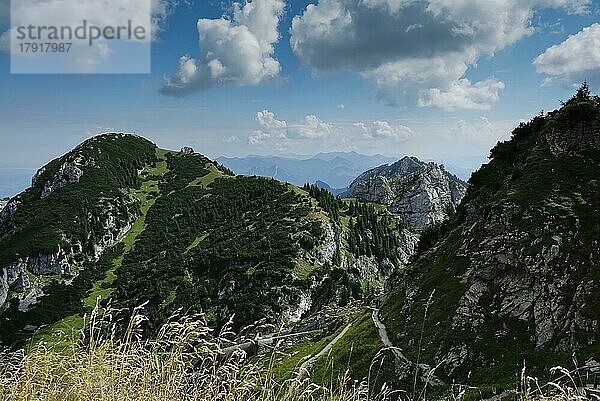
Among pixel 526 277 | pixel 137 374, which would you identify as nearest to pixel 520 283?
pixel 526 277

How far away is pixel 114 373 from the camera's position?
5.96m

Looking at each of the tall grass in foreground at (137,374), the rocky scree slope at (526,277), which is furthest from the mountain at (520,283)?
the tall grass in foreground at (137,374)

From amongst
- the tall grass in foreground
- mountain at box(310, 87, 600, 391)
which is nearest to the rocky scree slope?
mountain at box(310, 87, 600, 391)

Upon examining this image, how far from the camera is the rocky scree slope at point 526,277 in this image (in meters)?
34.6

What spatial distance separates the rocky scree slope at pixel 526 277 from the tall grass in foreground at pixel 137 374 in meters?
25.0

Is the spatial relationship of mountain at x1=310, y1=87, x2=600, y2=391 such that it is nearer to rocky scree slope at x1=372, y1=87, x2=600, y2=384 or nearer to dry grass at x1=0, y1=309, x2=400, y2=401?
rocky scree slope at x1=372, y1=87, x2=600, y2=384

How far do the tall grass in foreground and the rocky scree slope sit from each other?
2505 centimetres

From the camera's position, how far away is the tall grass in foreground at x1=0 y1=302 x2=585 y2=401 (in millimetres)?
5863

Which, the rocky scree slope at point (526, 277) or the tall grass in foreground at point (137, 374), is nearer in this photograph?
the tall grass in foreground at point (137, 374)

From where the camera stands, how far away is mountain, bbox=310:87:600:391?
1358 inches

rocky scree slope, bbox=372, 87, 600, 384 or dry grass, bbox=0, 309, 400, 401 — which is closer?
dry grass, bbox=0, 309, 400, 401

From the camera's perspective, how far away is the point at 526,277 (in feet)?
132

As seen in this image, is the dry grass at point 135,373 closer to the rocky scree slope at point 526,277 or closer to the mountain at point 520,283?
the rocky scree slope at point 526,277

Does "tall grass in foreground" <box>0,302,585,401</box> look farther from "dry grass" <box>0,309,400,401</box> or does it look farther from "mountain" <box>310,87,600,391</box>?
"mountain" <box>310,87,600,391</box>
